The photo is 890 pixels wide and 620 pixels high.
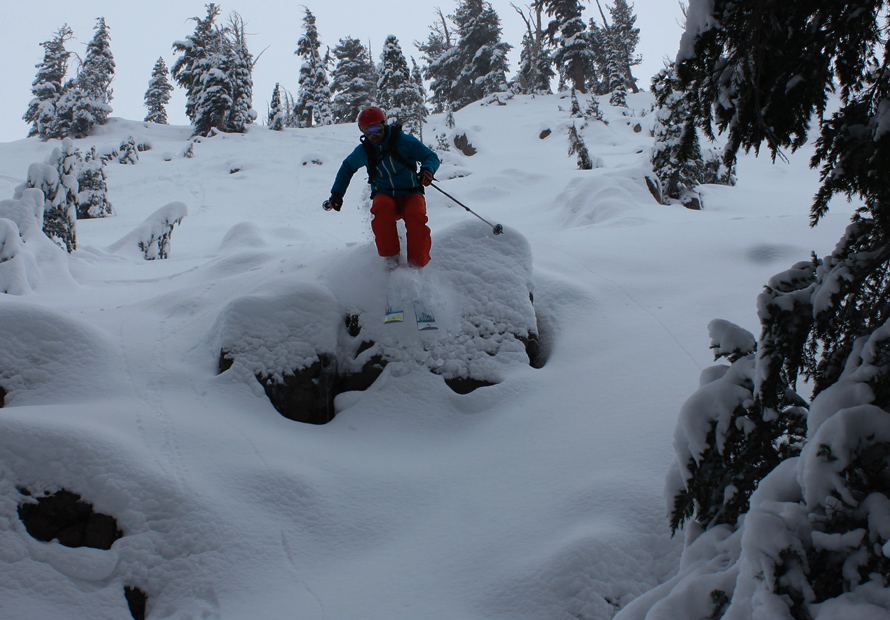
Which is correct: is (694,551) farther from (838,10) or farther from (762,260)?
(762,260)

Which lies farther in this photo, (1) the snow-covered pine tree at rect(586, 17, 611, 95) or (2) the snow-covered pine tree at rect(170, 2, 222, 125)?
(1) the snow-covered pine tree at rect(586, 17, 611, 95)

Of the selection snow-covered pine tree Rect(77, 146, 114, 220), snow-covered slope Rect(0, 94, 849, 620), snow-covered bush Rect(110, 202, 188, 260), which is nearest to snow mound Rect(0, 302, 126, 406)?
snow-covered slope Rect(0, 94, 849, 620)

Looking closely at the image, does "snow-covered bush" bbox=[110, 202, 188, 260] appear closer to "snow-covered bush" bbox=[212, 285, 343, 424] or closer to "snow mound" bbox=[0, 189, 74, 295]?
"snow mound" bbox=[0, 189, 74, 295]

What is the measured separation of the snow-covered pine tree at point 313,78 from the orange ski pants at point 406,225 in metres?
39.5

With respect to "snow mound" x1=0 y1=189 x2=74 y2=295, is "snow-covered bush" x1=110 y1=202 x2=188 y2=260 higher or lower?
lower

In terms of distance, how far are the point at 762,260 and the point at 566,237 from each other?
287 centimetres

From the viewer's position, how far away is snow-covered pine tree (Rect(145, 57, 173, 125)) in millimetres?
45094

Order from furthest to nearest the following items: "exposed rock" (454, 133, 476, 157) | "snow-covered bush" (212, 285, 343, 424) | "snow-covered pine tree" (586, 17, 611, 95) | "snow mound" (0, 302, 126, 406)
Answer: "snow-covered pine tree" (586, 17, 611, 95) → "exposed rock" (454, 133, 476, 157) → "snow-covered bush" (212, 285, 343, 424) → "snow mound" (0, 302, 126, 406)

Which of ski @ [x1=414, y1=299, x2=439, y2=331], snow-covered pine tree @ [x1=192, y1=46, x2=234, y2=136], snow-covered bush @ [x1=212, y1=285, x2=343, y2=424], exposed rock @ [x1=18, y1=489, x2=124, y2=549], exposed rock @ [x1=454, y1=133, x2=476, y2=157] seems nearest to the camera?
exposed rock @ [x1=18, y1=489, x2=124, y2=549]

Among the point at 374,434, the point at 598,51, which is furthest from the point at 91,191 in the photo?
the point at 598,51

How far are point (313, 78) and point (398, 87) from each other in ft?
55.6

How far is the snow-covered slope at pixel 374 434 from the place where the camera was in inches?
109

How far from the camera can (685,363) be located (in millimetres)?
4578

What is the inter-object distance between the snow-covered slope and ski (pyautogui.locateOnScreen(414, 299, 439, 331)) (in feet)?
0.41
